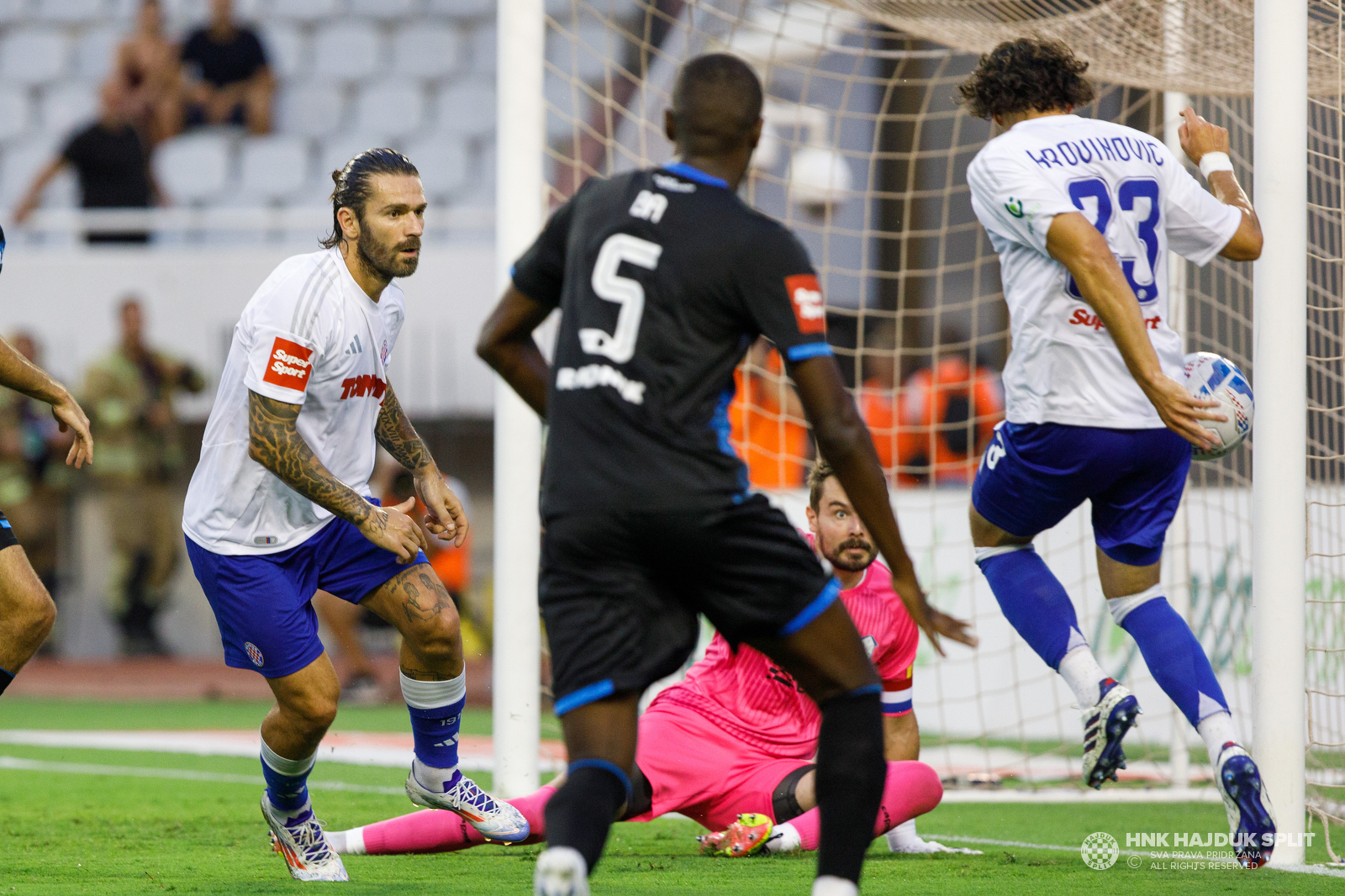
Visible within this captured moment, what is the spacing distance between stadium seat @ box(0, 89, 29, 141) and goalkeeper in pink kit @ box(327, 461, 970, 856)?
43.5 feet

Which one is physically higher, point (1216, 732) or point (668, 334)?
point (668, 334)

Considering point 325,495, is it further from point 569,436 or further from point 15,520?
point 15,520

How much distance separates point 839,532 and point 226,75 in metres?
12.5

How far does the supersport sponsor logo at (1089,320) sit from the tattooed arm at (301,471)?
1.90m

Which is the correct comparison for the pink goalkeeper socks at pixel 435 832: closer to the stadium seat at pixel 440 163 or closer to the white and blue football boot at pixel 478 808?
the white and blue football boot at pixel 478 808

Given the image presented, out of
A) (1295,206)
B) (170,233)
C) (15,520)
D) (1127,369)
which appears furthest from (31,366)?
(170,233)

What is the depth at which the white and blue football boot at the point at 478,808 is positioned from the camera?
4332mm

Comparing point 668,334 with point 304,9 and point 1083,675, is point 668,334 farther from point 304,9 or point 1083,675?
point 304,9

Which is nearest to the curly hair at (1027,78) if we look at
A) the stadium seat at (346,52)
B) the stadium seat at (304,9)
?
the stadium seat at (346,52)

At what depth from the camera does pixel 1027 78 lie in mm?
4262

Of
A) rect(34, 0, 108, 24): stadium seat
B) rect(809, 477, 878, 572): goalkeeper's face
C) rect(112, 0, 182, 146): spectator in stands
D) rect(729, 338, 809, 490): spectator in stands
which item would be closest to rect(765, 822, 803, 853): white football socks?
rect(809, 477, 878, 572): goalkeeper's face

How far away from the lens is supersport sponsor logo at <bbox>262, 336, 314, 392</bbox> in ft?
13.1

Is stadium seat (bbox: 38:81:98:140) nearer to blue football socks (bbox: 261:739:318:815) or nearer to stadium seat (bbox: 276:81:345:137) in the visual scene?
stadium seat (bbox: 276:81:345:137)

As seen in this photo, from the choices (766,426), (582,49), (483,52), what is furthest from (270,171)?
(766,426)
